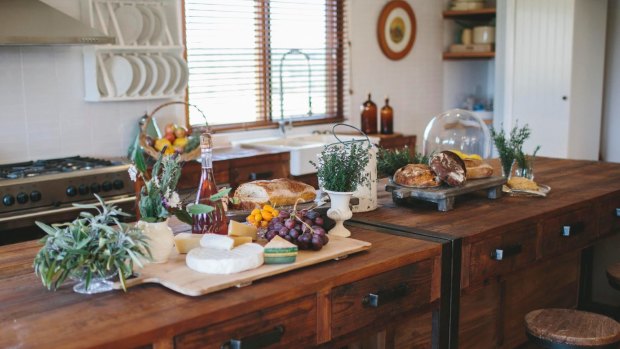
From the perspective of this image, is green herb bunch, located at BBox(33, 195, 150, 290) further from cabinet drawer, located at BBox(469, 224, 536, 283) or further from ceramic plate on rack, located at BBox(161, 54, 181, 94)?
ceramic plate on rack, located at BBox(161, 54, 181, 94)

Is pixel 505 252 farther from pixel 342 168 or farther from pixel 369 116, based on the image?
pixel 369 116

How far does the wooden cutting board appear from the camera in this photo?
2.00m

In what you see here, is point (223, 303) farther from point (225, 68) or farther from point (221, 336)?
point (225, 68)

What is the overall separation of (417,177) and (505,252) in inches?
20.2

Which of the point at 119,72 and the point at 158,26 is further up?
the point at 158,26

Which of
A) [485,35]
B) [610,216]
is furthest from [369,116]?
[610,216]

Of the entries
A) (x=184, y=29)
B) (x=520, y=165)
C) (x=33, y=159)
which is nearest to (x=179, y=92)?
(x=184, y=29)

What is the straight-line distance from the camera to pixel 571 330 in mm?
2805

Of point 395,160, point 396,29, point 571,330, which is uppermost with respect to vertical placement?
point 396,29

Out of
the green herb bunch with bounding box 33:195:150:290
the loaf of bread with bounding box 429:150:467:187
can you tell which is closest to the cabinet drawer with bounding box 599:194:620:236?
the loaf of bread with bounding box 429:150:467:187

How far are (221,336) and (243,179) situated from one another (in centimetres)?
329

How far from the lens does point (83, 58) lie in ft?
16.4

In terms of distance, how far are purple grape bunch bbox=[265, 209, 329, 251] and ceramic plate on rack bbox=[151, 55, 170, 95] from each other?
2994mm

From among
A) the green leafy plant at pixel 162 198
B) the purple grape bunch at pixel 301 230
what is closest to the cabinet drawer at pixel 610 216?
the purple grape bunch at pixel 301 230
